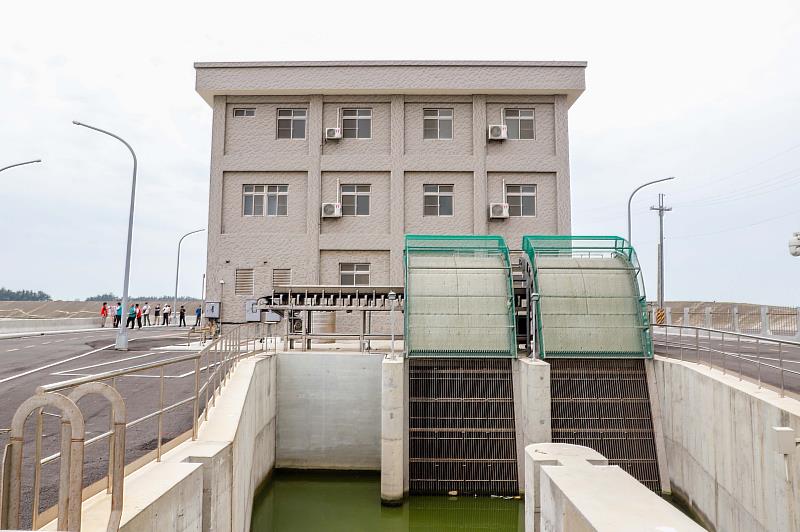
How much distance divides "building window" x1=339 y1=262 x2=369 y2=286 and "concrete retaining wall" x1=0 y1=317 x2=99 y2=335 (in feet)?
62.8

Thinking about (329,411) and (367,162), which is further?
(367,162)

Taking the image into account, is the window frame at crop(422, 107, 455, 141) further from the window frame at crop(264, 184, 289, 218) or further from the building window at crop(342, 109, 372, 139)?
the window frame at crop(264, 184, 289, 218)

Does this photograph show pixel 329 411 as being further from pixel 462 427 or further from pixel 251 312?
pixel 251 312

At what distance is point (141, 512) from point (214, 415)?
4251 millimetres

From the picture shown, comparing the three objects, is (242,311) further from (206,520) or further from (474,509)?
(206,520)

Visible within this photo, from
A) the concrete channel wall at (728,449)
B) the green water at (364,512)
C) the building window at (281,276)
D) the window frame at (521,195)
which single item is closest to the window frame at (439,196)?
the window frame at (521,195)

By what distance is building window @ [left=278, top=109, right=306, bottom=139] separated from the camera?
2406cm

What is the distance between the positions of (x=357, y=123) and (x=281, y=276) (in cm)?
761

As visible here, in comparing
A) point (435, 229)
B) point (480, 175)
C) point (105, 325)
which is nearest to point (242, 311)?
point (435, 229)

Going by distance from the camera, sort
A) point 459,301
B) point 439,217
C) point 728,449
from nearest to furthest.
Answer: point 728,449
point 459,301
point 439,217

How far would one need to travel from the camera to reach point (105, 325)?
130ft

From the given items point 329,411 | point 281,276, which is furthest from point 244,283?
point 329,411

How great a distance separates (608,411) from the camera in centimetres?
1342

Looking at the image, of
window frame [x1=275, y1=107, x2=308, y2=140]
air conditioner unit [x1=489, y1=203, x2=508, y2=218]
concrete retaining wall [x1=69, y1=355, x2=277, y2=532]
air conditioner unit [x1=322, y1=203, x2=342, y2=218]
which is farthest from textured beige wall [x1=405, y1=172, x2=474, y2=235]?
concrete retaining wall [x1=69, y1=355, x2=277, y2=532]
